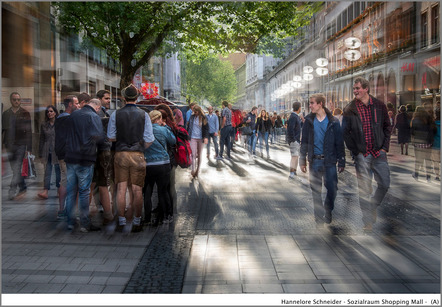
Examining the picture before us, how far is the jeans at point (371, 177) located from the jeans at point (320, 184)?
34 cm

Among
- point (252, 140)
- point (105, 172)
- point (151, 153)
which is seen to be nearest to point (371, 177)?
point (151, 153)

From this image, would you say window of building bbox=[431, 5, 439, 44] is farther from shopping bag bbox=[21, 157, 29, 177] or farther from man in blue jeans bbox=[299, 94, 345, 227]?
shopping bag bbox=[21, 157, 29, 177]

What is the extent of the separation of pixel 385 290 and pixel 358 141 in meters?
2.56

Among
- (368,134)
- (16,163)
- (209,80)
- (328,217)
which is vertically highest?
(209,80)

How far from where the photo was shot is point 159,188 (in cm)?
697

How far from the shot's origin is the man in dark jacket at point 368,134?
6.33 m

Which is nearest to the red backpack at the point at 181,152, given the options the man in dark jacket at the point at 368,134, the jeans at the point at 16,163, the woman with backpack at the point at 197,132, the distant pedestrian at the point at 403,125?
the man in dark jacket at the point at 368,134

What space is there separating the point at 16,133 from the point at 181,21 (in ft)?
19.5

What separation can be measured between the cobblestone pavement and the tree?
3.35 m

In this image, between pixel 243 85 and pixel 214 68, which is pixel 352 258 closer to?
pixel 214 68

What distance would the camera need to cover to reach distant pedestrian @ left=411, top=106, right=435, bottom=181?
11633mm

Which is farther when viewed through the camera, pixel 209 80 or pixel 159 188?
pixel 209 80

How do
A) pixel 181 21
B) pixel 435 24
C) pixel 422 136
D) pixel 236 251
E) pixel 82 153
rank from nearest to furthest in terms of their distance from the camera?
pixel 236 251
pixel 82 153
pixel 422 136
pixel 181 21
pixel 435 24

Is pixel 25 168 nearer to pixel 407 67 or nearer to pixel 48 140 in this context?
pixel 48 140
